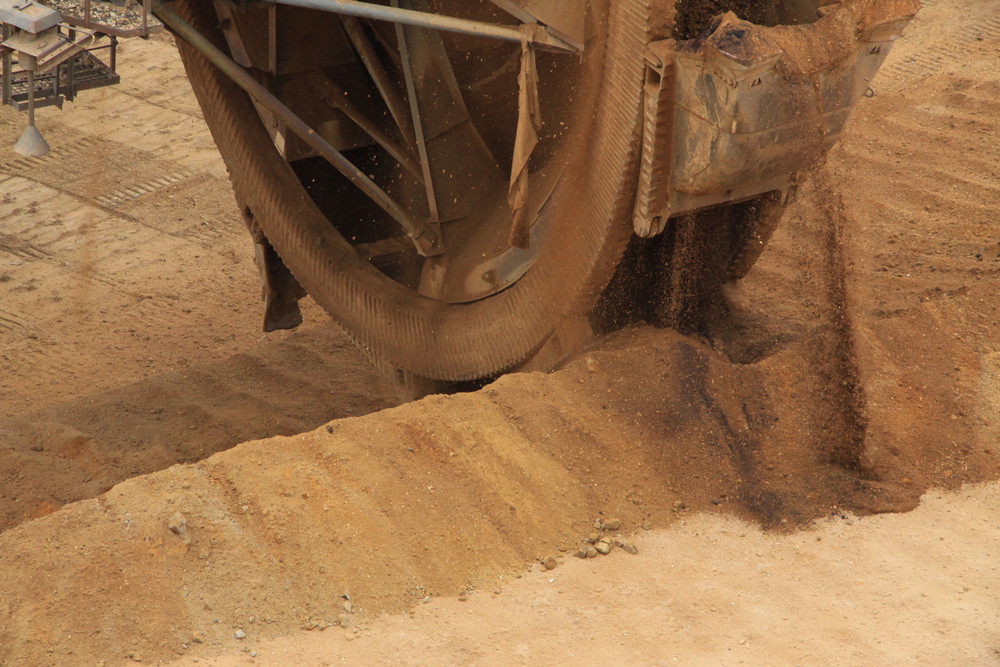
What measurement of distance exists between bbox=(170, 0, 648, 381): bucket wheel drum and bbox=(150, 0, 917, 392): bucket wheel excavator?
0.01 m

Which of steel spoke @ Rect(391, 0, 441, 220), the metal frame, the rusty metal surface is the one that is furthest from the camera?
steel spoke @ Rect(391, 0, 441, 220)

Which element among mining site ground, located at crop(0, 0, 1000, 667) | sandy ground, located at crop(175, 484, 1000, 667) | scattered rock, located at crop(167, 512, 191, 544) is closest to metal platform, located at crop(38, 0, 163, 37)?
mining site ground, located at crop(0, 0, 1000, 667)

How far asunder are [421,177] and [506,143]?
0.42m

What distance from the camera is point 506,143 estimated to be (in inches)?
192

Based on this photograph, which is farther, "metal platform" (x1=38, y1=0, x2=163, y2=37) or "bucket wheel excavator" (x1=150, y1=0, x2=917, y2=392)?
"metal platform" (x1=38, y1=0, x2=163, y2=37)

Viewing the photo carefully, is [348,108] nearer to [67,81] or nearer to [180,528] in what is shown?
[67,81]

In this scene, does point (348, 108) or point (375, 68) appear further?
point (348, 108)

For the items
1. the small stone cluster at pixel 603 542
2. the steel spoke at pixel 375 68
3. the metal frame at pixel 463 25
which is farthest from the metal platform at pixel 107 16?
the small stone cluster at pixel 603 542

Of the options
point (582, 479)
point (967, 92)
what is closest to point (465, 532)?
point (582, 479)

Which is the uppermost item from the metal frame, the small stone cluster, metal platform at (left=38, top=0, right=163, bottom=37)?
the metal frame

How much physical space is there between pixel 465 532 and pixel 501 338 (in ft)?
4.16

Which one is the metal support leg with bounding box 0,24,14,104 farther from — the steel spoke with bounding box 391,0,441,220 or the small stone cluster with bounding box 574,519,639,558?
the small stone cluster with bounding box 574,519,639,558

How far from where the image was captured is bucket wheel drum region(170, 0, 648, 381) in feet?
12.9

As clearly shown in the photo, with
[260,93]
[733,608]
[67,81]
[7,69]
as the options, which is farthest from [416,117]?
[733,608]
